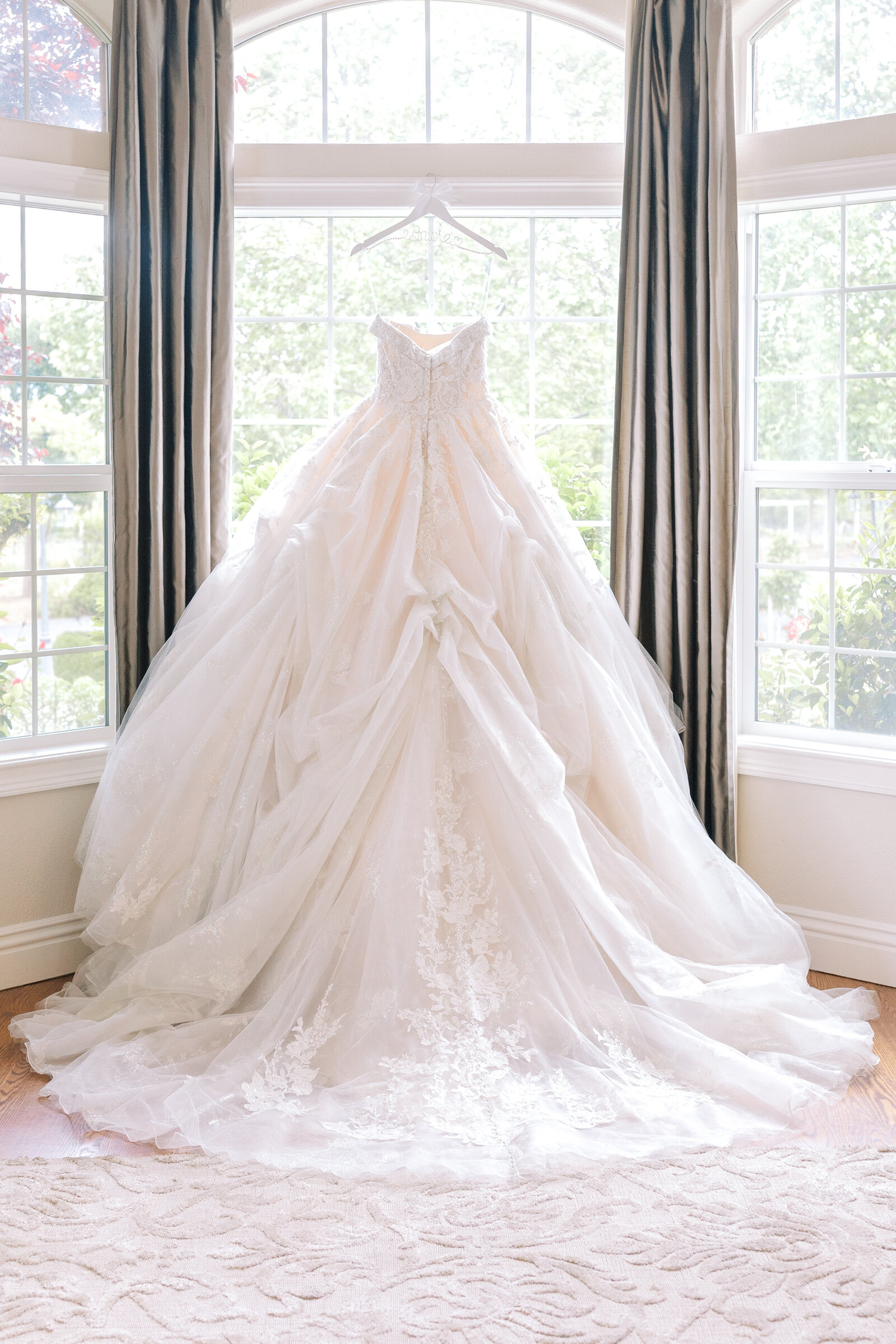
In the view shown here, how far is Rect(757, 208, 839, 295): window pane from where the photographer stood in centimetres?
341

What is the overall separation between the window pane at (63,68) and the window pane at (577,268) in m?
1.38

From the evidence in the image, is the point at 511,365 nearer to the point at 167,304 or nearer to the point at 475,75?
the point at 475,75

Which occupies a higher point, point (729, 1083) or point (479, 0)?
point (479, 0)

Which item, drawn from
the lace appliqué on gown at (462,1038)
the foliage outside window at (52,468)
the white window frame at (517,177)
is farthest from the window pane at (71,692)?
the lace appliqué on gown at (462,1038)

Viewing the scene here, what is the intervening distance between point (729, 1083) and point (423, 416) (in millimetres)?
1832

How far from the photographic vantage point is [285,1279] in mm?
1942

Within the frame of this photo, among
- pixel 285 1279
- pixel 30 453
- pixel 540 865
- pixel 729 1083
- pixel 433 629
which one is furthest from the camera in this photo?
pixel 30 453

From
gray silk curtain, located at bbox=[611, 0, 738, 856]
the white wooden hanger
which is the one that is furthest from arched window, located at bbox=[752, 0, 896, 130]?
the white wooden hanger

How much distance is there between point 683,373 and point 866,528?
0.71 meters

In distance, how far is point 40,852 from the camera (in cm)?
338

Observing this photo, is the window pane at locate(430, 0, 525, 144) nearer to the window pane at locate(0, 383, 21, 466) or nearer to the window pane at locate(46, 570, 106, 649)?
the window pane at locate(0, 383, 21, 466)

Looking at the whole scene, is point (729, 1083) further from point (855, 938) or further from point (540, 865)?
point (855, 938)

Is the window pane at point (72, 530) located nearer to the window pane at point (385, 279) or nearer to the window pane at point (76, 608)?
the window pane at point (76, 608)

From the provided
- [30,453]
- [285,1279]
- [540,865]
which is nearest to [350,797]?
[540,865]
